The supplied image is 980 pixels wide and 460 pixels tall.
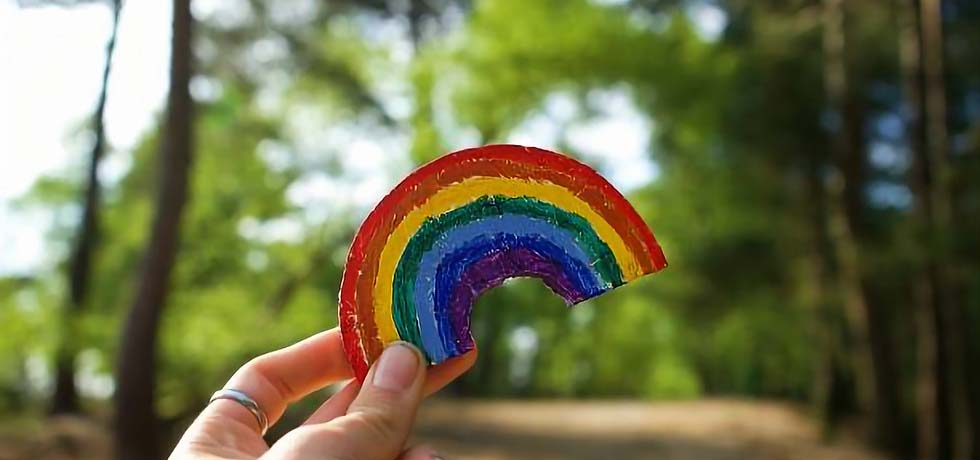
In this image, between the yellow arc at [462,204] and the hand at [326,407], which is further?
the yellow arc at [462,204]

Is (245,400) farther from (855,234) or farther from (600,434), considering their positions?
(600,434)

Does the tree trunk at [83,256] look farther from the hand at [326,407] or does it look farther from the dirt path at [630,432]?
the hand at [326,407]

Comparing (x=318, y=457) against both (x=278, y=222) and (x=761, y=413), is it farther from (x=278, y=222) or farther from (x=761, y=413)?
(x=761, y=413)

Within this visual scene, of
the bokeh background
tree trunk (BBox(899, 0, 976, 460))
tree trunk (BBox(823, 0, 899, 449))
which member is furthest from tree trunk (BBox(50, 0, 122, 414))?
tree trunk (BBox(823, 0, 899, 449))

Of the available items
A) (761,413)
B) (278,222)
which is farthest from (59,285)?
(761,413)

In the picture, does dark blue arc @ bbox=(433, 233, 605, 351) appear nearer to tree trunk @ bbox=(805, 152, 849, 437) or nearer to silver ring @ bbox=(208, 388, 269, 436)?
silver ring @ bbox=(208, 388, 269, 436)

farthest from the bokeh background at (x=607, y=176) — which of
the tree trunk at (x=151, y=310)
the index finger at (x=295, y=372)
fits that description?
the index finger at (x=295, y=372)

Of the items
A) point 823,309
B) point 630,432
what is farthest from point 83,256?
point 823,309
